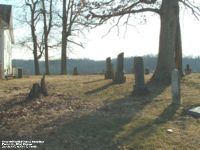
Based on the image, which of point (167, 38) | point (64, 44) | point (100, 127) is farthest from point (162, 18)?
point (64, 44)

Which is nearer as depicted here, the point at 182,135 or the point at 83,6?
the point at 182,135

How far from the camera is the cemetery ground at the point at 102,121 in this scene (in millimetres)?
10695

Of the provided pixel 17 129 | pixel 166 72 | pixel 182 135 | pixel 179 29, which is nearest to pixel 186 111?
pixel 182 135

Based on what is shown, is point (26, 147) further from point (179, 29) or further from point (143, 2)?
point (179, 29)

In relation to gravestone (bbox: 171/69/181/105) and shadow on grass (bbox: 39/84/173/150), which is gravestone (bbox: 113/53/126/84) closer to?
shadow on grass (bbox: 39/84/173/150)

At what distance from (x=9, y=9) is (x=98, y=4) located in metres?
30.6

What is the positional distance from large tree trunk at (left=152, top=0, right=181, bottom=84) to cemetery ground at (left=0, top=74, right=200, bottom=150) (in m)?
3.11

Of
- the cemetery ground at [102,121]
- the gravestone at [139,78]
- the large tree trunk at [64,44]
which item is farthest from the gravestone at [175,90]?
the large tree trunk at [64,44]

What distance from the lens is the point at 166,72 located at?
19516 millimetres

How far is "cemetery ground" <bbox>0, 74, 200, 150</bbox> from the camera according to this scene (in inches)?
421

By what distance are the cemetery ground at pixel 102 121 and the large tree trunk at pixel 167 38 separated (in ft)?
10.2

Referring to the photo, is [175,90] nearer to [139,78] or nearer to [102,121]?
[139,78]

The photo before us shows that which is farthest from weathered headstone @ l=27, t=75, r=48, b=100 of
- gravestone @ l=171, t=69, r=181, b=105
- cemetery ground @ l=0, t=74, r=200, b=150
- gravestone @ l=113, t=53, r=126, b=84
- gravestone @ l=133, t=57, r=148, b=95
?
gravestone @ l=113, t=53, r=126, b=84

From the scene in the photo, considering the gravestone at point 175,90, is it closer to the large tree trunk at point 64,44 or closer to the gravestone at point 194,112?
the gravestone at point 194,112
